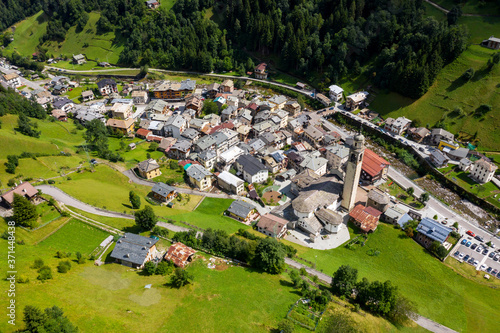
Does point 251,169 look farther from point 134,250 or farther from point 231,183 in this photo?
point 134,250

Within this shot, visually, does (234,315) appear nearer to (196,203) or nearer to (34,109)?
(196,203)

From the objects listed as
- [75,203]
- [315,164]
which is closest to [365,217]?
[315,164]

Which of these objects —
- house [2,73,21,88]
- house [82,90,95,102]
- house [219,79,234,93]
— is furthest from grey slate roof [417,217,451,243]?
house [2,73,21,88]

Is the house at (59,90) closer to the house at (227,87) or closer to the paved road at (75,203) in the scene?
the house at (227,87)

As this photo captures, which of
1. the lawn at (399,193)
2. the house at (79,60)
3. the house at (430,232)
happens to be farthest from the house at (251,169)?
the house at (79,60)

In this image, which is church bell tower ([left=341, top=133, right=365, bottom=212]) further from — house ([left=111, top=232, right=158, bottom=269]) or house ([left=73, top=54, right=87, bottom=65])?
house ([left=73, top=54, right=87, bottom=65])

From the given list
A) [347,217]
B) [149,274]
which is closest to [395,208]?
[347,217]

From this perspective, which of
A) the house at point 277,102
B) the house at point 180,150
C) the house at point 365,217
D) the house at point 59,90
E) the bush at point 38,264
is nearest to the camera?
the bush at point 38,264
